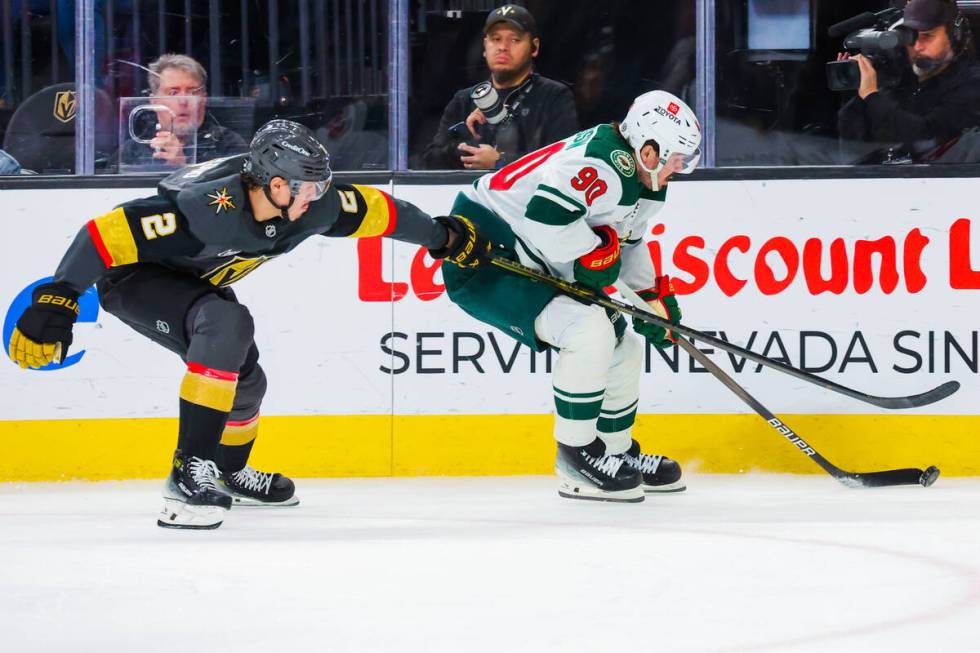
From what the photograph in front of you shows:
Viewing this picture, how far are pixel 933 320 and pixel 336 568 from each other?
217 centimetres

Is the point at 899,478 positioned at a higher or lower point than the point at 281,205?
lower

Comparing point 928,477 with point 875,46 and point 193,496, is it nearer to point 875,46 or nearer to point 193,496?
point 875,46

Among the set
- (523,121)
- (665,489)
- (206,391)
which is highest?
(523,121)

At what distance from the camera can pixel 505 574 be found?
8.76 ft

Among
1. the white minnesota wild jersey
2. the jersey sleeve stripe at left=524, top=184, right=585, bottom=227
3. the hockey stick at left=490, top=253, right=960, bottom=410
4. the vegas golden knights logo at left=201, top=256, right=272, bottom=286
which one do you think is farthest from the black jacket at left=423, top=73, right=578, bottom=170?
the vegas golden knights logo at left=201, top=256, right=272, bottom=286

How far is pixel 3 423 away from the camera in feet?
13.7

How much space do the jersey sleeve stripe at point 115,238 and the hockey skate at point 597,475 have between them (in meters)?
1.28

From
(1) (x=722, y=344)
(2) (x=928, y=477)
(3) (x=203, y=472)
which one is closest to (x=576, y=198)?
(1) (x=722, y=344)

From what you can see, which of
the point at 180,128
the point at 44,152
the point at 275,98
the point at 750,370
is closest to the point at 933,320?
the point at 750,370

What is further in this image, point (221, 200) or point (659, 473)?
point (659, 473)

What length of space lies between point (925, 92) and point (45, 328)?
8.65 ft

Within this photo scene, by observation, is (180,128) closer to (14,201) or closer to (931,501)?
(14,201)

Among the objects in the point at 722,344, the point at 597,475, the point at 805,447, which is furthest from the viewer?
the point at 805,447

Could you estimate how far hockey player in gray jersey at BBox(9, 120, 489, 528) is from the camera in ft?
10.2
